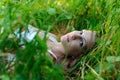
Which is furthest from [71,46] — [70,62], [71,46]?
[70,62]

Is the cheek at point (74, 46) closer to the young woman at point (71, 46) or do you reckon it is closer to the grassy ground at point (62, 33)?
the young woman at point (71, 46)

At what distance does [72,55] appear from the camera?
8.65 feet

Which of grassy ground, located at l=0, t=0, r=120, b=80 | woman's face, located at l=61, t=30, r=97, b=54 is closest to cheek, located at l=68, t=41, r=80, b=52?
woman's face, located at l=61, t=30, r=97, b=54

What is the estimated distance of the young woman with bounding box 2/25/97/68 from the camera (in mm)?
2561

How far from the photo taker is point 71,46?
2.59m

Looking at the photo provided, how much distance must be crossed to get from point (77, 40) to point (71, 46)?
0.22 feet

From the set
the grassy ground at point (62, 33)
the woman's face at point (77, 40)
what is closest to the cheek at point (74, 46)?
the woman's face at point (77, 40)

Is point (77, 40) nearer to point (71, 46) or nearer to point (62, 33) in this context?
point (71, 46)

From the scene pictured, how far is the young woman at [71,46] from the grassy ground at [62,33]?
9 centimetres

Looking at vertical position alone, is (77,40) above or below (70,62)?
above

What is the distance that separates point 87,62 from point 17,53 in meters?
0.63

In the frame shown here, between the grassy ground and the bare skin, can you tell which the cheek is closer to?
the bare skin

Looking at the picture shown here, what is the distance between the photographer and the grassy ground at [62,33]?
189 centimetres

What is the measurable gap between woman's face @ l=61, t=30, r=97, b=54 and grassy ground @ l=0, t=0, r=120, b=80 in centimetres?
8
